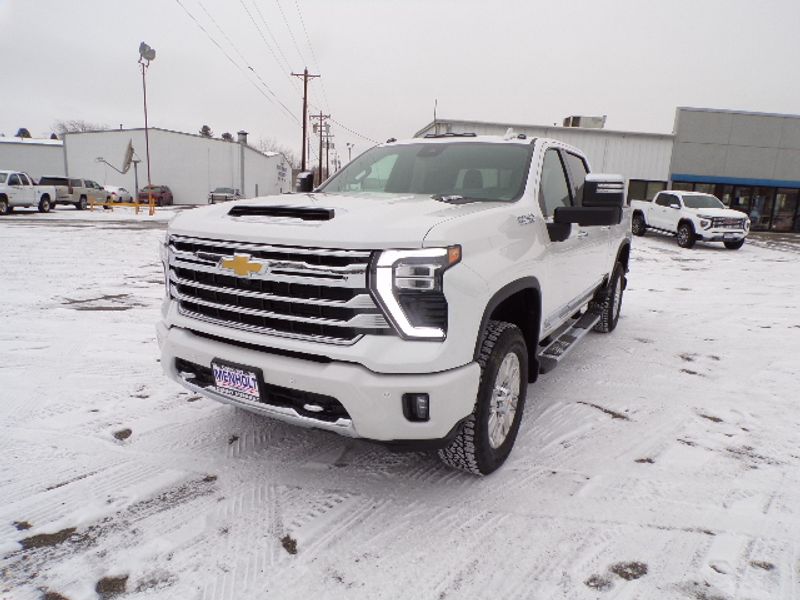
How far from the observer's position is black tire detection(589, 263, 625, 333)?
5957 millimetres

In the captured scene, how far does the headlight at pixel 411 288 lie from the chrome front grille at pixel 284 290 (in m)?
0.06

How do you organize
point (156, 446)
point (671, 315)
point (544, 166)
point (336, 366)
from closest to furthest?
point (336, 366), point (156, 446), point (544, 166), point (671, 315)

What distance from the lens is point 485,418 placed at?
2.75 metres

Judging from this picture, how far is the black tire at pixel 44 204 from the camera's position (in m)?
24.7

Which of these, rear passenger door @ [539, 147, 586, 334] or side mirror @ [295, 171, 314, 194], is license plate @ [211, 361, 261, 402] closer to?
rear passenger door @ [539, 147, 586, 334]

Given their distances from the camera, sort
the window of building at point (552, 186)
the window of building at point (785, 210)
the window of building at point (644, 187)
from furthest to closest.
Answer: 1. the window of building at point (785, 210)
2. the window of building at point (644, 187)
3. the window of building at point (552, 186)

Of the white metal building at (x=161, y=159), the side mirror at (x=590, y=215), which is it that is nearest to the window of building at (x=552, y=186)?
the side mirror at (x=590, y=215)

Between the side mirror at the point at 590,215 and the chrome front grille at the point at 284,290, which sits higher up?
the side mirror at the point at 590,215

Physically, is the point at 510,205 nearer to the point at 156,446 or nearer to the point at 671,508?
the point at 671,508

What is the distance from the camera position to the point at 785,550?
2.50 meters

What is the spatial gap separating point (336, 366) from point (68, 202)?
31.1m

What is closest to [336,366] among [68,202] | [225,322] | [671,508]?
[225,322]

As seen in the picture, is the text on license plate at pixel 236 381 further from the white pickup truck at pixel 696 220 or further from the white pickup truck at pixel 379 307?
the white pickup truck at pixel 696 220

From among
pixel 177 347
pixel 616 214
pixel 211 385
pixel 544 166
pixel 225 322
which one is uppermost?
pixel 544 166
